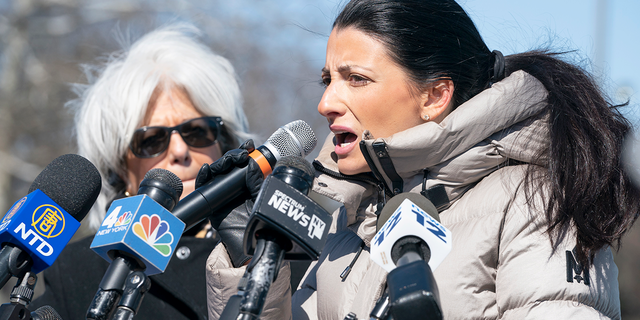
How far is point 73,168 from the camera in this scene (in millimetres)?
1821

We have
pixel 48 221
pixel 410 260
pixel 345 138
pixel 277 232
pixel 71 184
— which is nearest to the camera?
pixel 410 260

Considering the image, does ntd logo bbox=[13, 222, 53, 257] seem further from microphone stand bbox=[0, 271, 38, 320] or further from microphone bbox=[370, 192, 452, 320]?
microphone bbox=[370, 192, 452, 320]

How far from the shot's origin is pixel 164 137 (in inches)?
128

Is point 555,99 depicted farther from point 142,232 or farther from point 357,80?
point 142,232

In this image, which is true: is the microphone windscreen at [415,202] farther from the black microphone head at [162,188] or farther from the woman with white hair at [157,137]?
the woman with white hair at [157,137]

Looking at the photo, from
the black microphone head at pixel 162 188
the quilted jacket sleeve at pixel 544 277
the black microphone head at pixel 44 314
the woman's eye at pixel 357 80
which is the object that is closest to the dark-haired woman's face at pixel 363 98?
the woman's eye at pixel 357 80

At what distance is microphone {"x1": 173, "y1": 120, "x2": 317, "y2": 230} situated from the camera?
1.63 meters

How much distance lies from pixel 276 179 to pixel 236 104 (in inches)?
93.6

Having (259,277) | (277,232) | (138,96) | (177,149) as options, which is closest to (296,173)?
(277,232)

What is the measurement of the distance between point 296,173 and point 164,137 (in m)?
2.08

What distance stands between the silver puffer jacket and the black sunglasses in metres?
1.17

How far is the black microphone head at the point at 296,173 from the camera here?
4.42ft

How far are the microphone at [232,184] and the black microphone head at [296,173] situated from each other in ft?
1.22

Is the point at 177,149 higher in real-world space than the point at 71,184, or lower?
higher
